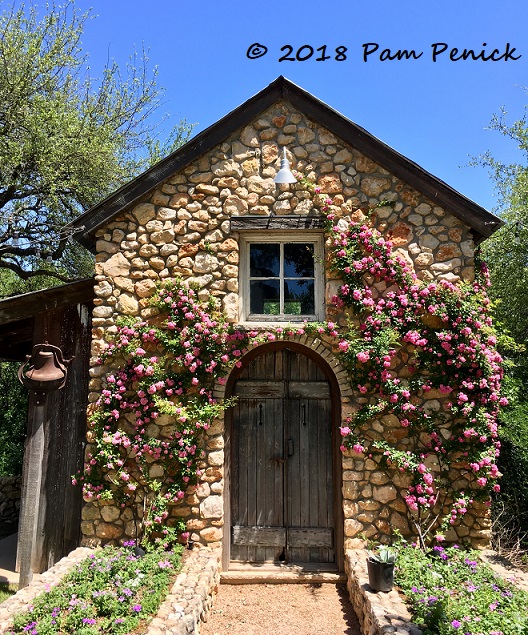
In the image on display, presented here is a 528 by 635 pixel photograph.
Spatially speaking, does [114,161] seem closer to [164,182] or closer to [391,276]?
[164,182]

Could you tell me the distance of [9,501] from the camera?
9.09 metres

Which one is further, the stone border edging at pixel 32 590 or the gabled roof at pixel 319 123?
the gabled roof at pixel 319 123

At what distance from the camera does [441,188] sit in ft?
20.1

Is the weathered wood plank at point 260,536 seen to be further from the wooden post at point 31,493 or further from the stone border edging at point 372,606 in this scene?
the wooden post at point 31,493

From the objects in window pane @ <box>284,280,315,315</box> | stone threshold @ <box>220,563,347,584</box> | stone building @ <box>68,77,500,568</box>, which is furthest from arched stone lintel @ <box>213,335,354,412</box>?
stone threshold @ <box>220,563,347,584</box>

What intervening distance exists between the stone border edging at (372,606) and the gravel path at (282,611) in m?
0.21

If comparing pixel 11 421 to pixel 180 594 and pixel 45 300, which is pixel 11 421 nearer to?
pixel 45 300

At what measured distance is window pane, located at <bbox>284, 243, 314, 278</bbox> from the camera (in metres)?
6.50

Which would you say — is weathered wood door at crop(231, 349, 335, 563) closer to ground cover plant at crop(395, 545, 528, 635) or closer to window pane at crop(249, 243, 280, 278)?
window pane at crop(249, 243, 280, 278)

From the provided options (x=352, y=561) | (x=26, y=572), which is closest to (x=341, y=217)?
(x=352, y=561)

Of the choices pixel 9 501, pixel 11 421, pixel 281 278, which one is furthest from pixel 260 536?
pixel 11 421

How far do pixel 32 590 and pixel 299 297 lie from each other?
14.4 ft

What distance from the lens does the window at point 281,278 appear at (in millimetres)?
6445

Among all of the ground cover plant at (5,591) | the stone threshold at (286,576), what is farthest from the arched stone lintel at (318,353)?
the ground cover plant at (5,591)
